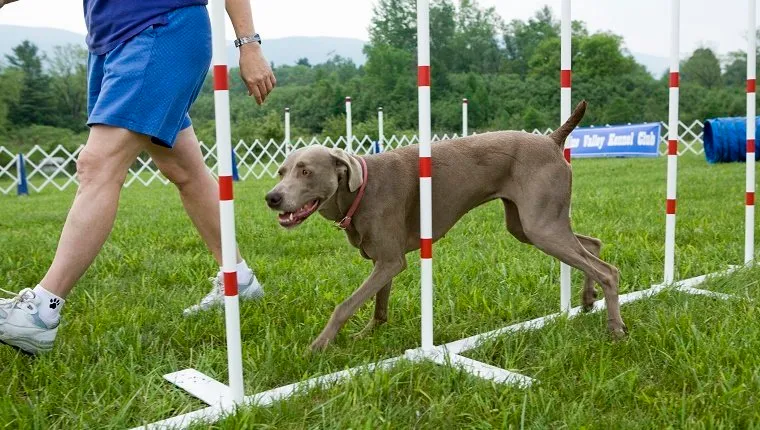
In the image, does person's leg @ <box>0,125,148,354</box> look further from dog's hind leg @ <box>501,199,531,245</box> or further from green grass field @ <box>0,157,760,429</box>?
dog's hind leg @ <box>501,199,531,245</box>

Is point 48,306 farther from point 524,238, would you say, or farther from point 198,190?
point 524,238

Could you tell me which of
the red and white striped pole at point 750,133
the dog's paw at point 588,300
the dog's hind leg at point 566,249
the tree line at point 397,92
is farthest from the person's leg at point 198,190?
the tree line at point 397,92

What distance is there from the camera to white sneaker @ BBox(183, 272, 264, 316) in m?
2.74

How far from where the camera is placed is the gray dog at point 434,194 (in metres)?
2.29

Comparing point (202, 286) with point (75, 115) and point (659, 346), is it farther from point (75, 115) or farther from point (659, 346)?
point (75, 115)

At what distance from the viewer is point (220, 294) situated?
2.83 metres

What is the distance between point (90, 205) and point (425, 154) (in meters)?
1.09

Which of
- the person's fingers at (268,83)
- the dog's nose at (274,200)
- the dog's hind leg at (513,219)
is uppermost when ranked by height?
the person's fingers at (268,83)

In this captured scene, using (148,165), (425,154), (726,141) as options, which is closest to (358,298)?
(425,154)

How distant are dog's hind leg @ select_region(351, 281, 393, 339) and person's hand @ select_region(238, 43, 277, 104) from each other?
83cm

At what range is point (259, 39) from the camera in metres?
2.37

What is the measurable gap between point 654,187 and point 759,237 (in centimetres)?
351

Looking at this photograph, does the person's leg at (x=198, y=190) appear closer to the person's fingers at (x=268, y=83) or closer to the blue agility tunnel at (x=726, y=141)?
the person's fingers at (x=268, y=83)

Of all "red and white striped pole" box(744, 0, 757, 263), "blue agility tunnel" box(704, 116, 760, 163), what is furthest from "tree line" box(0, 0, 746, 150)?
"red and white striped pole" box(744, 0, 757, 263)
